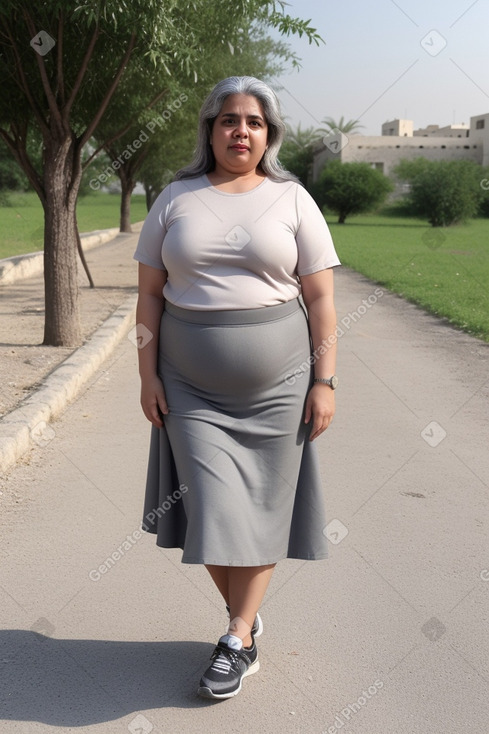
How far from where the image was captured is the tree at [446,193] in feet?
215

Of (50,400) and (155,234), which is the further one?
(50,400)

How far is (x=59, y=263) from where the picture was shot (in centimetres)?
1052

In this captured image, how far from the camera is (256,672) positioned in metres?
3.40

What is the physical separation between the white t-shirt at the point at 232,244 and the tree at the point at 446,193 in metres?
64.4

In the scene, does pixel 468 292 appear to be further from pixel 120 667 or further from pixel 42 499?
pixel 120 667

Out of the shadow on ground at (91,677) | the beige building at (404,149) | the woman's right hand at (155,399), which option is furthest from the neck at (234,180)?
the beige building at (404,149)

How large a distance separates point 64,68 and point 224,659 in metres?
9.04

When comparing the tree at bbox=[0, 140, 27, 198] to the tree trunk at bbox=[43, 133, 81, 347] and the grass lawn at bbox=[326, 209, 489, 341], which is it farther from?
the tree trunk at bbox=[43, 133, 81, 347]

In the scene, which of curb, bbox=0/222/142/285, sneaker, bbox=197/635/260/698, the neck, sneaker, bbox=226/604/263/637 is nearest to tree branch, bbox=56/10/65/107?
the neck

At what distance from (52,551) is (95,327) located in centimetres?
772

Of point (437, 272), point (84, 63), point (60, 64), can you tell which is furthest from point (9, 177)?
point (84, 63)

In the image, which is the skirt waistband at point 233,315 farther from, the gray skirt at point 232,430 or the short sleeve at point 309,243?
the short sleeve at point 309,243

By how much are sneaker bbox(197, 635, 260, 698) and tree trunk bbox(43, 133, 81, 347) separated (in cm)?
755

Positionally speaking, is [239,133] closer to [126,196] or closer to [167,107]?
[167,107]
